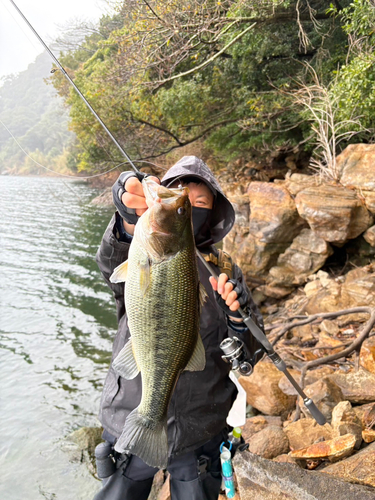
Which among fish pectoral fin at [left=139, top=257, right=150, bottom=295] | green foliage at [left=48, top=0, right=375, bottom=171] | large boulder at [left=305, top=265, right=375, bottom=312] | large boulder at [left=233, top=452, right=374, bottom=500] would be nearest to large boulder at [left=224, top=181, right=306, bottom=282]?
large boulder at [left=305, top=265, right=375, bottom=312]

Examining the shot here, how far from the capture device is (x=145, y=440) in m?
2.09

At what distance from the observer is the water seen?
18.1ft

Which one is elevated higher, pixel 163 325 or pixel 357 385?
pixel 163 325

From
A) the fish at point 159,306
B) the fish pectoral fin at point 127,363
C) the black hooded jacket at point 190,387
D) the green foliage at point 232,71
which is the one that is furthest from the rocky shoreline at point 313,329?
the green foliage at point 232,71

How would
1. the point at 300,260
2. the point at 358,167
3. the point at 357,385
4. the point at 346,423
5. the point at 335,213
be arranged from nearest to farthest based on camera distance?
1. the point at 346,423
2. the point at 357,385
3. the point at 335,213
4. the point at 358,167
5. the point at 300,260

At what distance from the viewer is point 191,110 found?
15391 millimetres

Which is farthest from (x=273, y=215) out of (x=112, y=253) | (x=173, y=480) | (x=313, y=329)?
(x=173, y=480)

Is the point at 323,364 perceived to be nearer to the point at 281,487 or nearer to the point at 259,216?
the point at 281,487

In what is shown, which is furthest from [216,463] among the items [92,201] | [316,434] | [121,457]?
[92,201]

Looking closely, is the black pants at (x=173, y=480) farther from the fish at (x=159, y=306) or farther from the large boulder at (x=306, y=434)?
the large boulder at (x=306, y=434)

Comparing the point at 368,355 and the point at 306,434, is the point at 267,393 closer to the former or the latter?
the point at 306,434

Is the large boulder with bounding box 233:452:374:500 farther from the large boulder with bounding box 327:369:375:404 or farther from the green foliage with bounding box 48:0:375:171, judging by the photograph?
the green foliage with bounding box 48:0:375:171

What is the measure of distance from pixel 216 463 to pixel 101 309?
9.29 metres

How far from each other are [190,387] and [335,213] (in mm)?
7197
